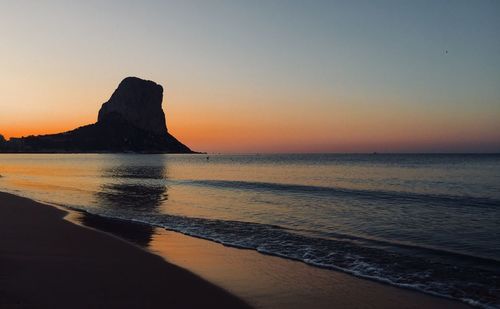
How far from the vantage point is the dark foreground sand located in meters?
7.75

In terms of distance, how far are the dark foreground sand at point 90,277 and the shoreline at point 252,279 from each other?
67 millimetres

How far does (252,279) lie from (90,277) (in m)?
3.59

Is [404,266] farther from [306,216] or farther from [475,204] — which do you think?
[475,204]

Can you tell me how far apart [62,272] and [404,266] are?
28.0ft

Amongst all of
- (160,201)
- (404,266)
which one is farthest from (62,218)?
(404,266)

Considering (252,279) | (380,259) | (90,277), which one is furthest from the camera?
(380,259)

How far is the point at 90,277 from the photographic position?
9.27m

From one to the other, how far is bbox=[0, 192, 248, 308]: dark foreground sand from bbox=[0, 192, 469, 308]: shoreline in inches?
2.6

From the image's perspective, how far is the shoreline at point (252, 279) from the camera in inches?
326

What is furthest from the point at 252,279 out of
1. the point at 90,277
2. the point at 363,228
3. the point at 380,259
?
the point at 363,228

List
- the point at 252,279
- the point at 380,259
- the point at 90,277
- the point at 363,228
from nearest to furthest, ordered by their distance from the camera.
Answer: the point at 90,277, the point at 252,279, the point at 380,259, the point at 363,228

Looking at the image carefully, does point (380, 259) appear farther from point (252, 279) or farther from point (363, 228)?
point (363, 228)

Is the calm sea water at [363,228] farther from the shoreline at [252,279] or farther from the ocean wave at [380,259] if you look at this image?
the shoreline at [252,279]

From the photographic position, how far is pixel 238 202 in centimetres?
2708
